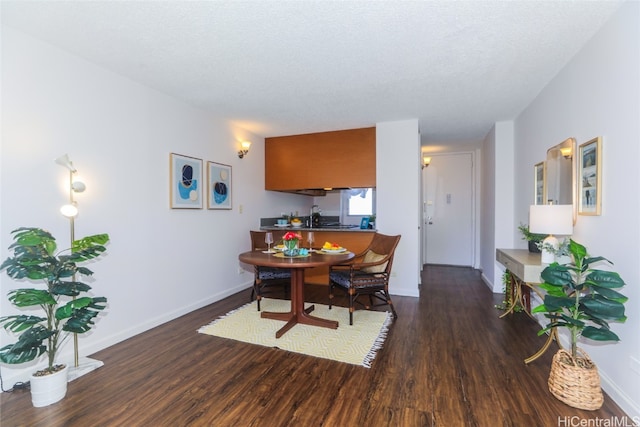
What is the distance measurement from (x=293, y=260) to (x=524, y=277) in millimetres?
1988

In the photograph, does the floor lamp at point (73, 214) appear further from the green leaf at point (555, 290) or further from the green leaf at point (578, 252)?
the green leaf at point (578, 252)

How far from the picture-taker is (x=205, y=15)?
Result: 1.92m

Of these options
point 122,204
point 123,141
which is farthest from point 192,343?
point 123,141

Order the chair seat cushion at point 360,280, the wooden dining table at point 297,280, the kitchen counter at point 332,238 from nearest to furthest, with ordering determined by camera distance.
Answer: the wooden dining table at point 297,280 → the chair seat cushion at point 360,280 → the kitchen counter at point 332,238

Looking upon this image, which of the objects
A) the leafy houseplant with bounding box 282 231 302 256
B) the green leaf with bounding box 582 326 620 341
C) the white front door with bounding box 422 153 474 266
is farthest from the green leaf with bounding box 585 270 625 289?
the white front door with bounding box 422 153 474 266

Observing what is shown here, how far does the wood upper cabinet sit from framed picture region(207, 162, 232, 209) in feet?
3.43

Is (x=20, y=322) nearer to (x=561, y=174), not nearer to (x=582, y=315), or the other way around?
(x=582, y=315)

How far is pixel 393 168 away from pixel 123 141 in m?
3.25

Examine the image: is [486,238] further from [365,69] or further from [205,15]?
[205,15]

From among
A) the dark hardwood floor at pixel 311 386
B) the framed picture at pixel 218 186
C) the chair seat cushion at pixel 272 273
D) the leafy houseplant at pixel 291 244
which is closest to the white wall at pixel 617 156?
the dark hardwood floor at pixel 311 386

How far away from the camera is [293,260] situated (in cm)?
287

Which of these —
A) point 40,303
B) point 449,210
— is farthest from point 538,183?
point 40,303

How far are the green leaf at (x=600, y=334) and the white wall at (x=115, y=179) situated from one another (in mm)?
3578

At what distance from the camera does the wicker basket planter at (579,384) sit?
1792 millimetres
